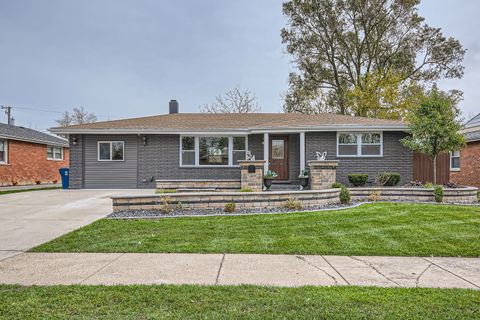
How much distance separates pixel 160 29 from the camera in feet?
58.0

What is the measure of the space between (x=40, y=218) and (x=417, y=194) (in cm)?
1069

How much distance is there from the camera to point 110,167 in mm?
14477

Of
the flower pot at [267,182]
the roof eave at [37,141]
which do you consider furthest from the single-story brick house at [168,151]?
the roof eave at [37,141]

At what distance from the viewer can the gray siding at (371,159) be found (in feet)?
43.5

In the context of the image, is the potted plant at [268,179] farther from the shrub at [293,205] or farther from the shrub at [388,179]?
the shrub at [388,179]

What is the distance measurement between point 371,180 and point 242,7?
36.1 ft

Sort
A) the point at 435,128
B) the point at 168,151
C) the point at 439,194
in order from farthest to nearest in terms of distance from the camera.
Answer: the point at 168,151
the point at 435,128
the point at 439,194

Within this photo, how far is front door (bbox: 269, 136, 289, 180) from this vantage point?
1437cm

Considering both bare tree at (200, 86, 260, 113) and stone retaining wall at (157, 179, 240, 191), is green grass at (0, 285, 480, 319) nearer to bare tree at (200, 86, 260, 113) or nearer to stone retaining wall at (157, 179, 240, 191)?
stone retaining wall at (157, 179, 240, 191)

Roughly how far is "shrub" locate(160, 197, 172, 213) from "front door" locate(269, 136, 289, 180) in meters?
7.34

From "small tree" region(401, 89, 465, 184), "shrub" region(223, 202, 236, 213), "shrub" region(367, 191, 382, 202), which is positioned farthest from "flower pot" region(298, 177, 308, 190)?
"shrub" region(223, 202, 236, 213)

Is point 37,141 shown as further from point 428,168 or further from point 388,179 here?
point 428,168

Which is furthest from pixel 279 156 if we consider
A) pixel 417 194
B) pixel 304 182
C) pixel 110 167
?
pixel 110 167

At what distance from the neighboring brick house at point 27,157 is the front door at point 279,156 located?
51.7 ft
